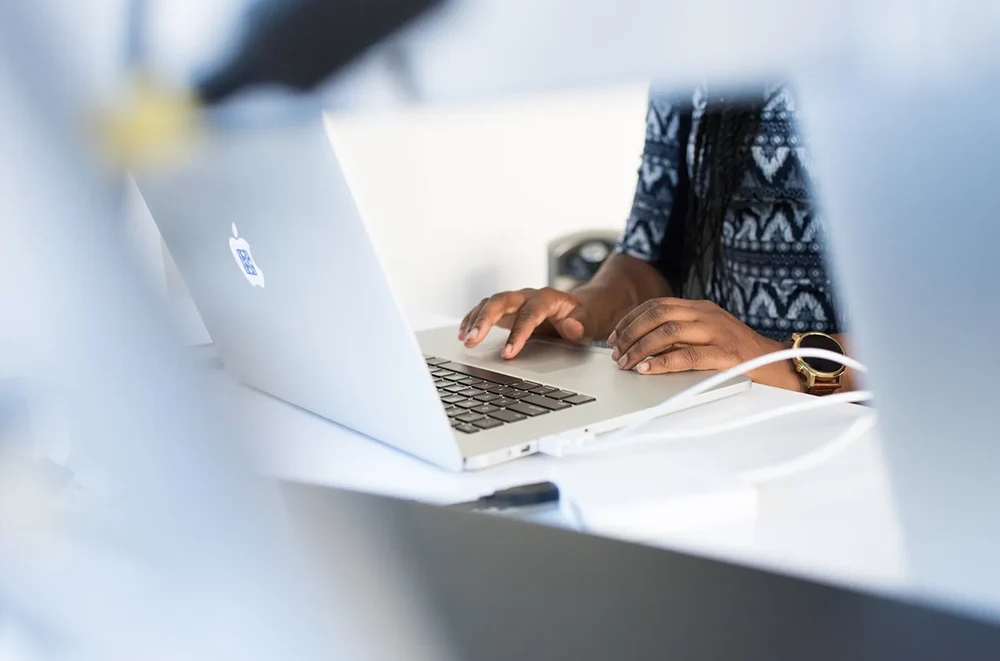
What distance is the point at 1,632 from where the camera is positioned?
0.60 ft

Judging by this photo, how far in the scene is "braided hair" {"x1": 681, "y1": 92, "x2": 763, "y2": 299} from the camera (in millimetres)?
997

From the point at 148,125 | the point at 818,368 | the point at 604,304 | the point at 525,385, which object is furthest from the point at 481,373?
the point at 148,125

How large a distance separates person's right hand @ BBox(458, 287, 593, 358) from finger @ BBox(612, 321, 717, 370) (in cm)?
10

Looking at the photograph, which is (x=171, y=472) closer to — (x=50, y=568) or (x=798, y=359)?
(x=50, y=568)

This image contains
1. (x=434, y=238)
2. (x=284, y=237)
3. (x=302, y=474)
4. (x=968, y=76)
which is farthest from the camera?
(x=434, y=238)

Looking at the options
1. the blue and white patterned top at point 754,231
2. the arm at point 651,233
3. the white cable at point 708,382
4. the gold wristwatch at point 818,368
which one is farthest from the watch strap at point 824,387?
the arm at point 651,233

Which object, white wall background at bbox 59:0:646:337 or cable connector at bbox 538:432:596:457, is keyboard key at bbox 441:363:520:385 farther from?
white wall background at bbox 59:0:646:337

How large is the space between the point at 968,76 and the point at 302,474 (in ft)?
0.56

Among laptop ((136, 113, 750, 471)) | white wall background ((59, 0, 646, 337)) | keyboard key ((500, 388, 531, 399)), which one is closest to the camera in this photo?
laptop ((136, 113, 750, 471))

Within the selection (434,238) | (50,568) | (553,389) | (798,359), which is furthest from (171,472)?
(434,238)

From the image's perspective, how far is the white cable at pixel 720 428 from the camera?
19.5 inches

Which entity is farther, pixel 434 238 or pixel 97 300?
pixel 434 238

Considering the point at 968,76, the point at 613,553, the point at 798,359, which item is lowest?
the point at 798,359

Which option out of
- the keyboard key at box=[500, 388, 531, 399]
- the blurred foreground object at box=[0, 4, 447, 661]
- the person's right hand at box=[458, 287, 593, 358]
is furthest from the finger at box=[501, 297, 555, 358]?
the blurred foreground object at box=[0, 4, 447, 661]
